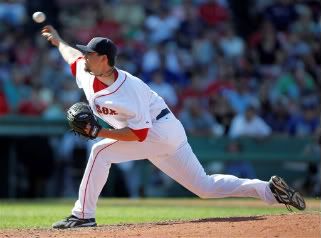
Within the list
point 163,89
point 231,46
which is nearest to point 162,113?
point 163,89

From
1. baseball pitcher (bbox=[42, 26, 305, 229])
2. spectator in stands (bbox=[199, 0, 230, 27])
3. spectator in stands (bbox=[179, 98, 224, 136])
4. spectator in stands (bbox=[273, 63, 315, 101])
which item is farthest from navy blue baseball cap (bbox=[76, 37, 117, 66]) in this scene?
spectator in stands (bbox=[199, 0, 230, 27])

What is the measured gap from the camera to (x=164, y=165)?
7.47m

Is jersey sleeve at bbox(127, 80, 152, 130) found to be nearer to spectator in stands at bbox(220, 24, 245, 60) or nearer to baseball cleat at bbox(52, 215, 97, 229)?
baseball cleat at bbox(52, 215, 97, 229)

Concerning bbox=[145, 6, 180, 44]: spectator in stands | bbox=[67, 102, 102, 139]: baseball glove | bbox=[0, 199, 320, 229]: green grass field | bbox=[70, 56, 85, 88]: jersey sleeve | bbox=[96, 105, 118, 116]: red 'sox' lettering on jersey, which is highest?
bbox=[145, 6, 180, 44]: spectator in stands

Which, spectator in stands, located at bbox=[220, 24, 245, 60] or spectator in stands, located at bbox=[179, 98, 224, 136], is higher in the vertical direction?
spectator in stands, located at bbox=[220, 24, 245, 60]

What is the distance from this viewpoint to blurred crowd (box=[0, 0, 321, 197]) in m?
14.9

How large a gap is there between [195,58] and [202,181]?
9137 millimetres

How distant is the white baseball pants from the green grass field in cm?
95

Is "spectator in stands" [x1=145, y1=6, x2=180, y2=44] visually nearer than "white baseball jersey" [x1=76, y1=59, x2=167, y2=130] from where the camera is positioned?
No

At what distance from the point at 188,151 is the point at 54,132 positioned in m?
7.07

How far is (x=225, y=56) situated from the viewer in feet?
53.5

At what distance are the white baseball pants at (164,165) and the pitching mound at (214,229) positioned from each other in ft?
0.98

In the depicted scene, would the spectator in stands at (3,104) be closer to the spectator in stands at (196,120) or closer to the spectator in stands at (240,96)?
the spectator in stands at (196,120)

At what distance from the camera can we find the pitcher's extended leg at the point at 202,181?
291 inches
